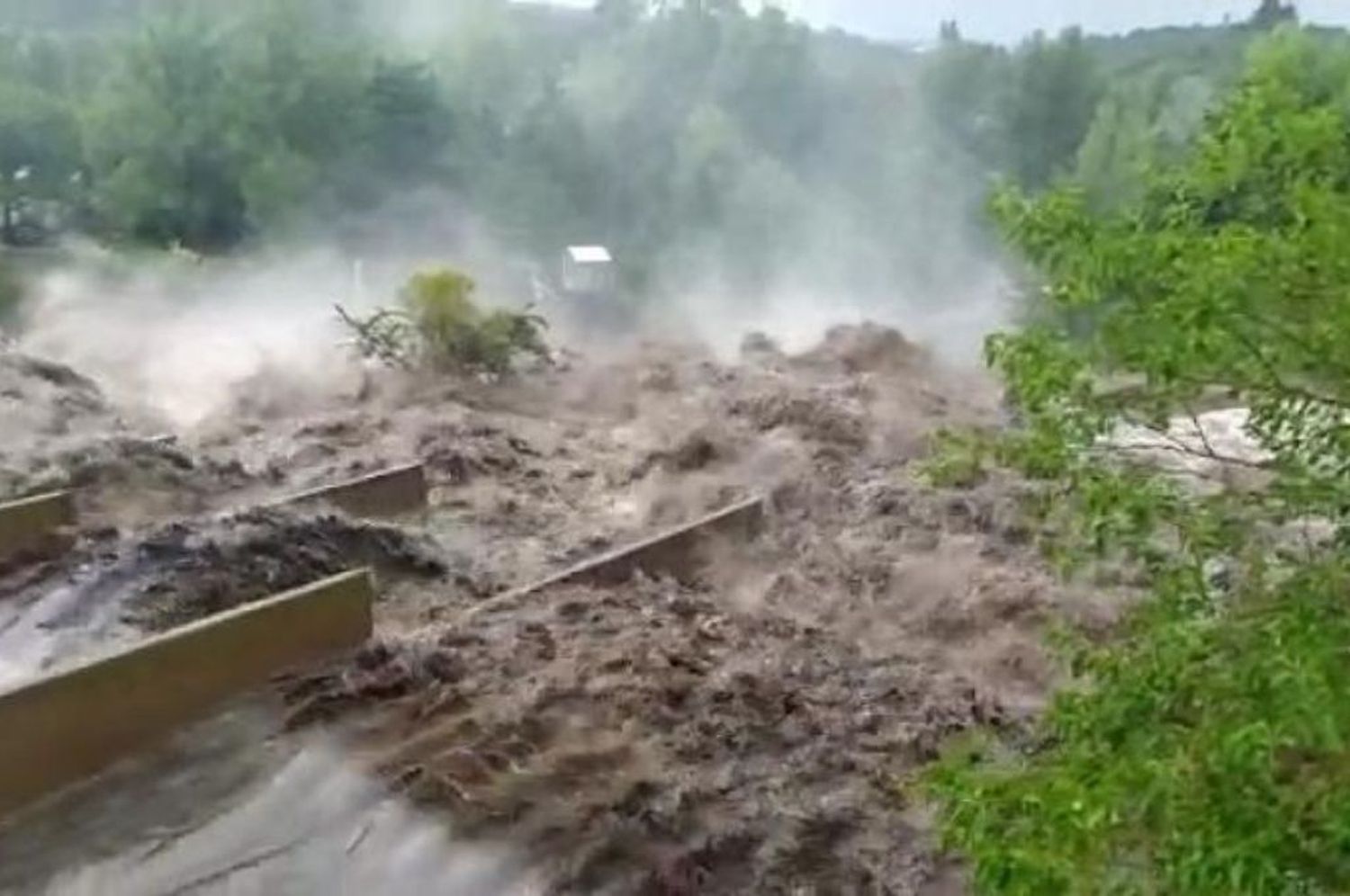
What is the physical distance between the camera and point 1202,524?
3.53m

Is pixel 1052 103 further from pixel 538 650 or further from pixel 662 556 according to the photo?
pixel 538 650

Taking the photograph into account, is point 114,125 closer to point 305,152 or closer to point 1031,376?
point 305,152

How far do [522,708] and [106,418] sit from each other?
7.46 metres

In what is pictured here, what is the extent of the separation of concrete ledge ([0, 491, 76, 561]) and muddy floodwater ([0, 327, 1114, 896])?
0.85ft

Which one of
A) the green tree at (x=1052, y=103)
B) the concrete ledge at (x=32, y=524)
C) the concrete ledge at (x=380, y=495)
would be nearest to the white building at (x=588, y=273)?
the green tree at (x=1052, y=103)

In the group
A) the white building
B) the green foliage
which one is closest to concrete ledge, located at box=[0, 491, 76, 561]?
the green foliage

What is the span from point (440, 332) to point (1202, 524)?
1373 cm

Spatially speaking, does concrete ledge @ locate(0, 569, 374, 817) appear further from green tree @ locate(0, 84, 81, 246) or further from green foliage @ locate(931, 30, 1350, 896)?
green tree @ locate(0, 84, 81, 246)

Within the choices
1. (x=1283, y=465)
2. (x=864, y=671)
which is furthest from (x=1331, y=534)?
(x=864, y=671)

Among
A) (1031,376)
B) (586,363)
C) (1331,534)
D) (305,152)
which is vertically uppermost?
(1031,376)

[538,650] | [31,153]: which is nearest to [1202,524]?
[538,650]

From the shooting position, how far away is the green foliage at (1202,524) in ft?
9.93

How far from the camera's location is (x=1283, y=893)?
2975 millimetres

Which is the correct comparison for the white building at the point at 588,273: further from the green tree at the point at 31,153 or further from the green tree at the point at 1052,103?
the green tree at the point at 31,153
